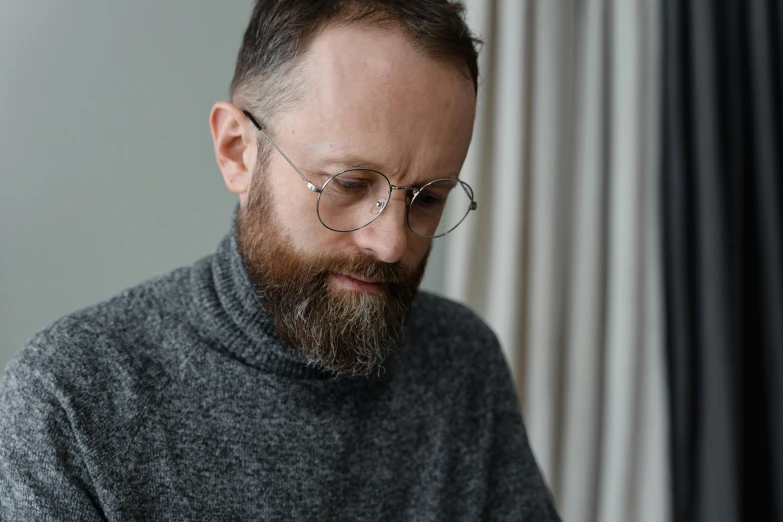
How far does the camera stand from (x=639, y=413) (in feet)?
5.86

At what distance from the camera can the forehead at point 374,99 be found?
1020 millimetres

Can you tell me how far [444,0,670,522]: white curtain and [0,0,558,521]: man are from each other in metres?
0.60

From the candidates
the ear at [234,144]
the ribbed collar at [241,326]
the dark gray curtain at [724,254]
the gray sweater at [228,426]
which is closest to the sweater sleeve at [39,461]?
the gray sweater at [228,426]

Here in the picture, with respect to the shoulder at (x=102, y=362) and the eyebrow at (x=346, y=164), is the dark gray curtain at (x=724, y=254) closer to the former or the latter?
the eyebrow at (x=346, y=164)

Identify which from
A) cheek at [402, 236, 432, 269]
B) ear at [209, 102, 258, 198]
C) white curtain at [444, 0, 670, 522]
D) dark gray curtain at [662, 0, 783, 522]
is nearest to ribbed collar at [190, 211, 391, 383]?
ear at [209, 102, 258, 198]

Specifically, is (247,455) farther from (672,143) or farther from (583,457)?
(672,143)

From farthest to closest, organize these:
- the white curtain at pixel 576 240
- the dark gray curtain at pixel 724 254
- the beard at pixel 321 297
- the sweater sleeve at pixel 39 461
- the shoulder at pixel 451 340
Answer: the white curtain at pixel 576 240
the dark gray curtain at pixel 724 254
the shoulder at pixel 451 340
the beard at pixel 321 297
the sweater sleeve at pixel 39 461

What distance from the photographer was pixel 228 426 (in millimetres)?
1128

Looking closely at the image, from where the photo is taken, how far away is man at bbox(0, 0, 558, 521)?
1024mm

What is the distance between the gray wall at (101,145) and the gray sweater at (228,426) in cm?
32

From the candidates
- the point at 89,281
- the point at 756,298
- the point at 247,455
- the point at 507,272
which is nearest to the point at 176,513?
the point at 247,455

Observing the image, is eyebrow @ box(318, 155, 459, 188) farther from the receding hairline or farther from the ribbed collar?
the ribbed collar

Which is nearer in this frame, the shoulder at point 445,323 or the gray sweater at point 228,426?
the gray sweater at point 228,426

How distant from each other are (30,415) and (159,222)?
581 mm
